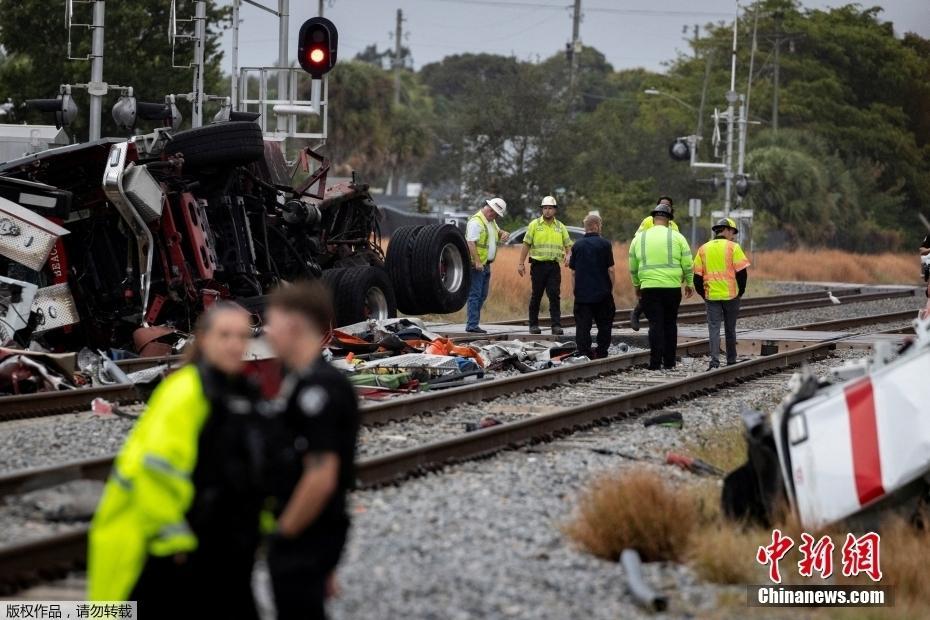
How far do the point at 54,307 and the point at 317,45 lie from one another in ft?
21.6

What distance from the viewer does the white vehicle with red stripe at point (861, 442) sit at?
7.59 m

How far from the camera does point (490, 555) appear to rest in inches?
294

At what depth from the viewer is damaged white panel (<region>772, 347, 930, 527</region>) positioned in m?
7.58

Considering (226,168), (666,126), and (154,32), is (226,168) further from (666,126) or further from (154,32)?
(666,126)

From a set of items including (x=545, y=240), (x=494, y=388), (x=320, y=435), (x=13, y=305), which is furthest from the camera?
(x=545, y=240)

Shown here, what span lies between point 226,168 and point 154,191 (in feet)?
5.14

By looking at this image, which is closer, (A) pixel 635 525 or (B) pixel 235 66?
(A) pixel 635 525

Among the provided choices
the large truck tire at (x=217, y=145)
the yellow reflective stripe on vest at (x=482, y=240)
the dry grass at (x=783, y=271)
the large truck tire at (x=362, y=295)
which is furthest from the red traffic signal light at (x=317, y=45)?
the dry grass at (x=783, y=271)

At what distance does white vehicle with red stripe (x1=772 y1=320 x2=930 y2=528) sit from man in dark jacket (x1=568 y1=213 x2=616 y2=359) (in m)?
9.18

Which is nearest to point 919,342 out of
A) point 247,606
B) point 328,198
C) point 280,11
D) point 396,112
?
point 247,606

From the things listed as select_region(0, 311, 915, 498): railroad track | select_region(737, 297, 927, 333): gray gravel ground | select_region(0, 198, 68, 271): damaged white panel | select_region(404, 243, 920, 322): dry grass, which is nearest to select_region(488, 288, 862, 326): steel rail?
select_region(404, 243, 920, 322): dry grass

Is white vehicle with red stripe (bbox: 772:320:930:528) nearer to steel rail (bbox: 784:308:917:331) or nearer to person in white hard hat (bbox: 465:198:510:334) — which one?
person in white hard hat (bbox: 465:198:510:334)

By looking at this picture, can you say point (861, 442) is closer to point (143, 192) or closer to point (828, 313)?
point (143, 192)

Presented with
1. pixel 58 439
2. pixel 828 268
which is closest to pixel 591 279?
pixel 58 439
